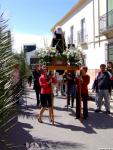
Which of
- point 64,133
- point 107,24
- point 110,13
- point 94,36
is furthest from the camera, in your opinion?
point 94,36

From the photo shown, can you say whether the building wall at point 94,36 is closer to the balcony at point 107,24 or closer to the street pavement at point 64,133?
the balcony at point 107,24

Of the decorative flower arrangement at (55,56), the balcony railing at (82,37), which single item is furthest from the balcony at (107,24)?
the decorative flower arrangement at (55,56)

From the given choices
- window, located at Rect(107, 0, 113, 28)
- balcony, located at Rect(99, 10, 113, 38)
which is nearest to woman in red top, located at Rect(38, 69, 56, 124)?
balcony, located at Rect(99, 10, 113, 38)

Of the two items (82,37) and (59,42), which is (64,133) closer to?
(59,42)

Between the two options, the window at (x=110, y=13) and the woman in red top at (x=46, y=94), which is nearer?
the woman in red top at (x=46, y=94)

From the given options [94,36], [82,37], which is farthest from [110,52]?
[82,37]

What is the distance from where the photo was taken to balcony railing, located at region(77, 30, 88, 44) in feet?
110

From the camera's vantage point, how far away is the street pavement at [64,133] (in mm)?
9477

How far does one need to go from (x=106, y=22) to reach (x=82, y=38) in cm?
726

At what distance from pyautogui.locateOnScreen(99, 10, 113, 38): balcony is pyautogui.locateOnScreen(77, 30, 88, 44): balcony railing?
4.72 meters

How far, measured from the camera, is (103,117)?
1427 cm

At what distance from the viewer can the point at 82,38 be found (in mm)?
34656

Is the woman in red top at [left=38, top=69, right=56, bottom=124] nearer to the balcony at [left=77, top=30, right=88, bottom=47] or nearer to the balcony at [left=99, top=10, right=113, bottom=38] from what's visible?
the balcony at [left=99, top=10, right=113, bottom=38]

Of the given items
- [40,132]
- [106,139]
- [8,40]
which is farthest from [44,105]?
[8,40]
